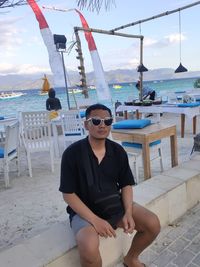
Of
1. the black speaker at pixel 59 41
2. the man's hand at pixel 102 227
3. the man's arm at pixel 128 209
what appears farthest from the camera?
the black speaker at pixel 59 41

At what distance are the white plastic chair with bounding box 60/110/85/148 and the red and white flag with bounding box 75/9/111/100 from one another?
3.24m

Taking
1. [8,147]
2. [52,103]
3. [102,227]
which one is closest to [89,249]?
[102,227]

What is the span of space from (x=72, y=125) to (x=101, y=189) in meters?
3.17

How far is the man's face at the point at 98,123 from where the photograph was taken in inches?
68.6

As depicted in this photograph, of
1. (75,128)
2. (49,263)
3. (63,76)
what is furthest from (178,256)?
(63,76)

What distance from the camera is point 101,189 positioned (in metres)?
1.69

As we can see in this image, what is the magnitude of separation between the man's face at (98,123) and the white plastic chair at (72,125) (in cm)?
293

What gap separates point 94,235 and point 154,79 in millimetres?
90331

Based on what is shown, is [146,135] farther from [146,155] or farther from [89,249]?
[89,249]

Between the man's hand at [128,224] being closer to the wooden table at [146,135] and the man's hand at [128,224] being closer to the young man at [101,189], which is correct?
the young man at [101,189]

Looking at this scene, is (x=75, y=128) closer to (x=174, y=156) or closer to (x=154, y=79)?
(x=174, y=156)

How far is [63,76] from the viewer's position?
272 inches

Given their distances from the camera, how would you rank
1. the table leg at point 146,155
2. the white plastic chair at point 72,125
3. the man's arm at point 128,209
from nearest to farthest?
the man's arm at point 128,209, the table leg at point 146,155, the white plastic chair at point 72,125

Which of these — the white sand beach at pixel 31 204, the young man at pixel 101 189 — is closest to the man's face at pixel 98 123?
the young man at pixel 101 189
